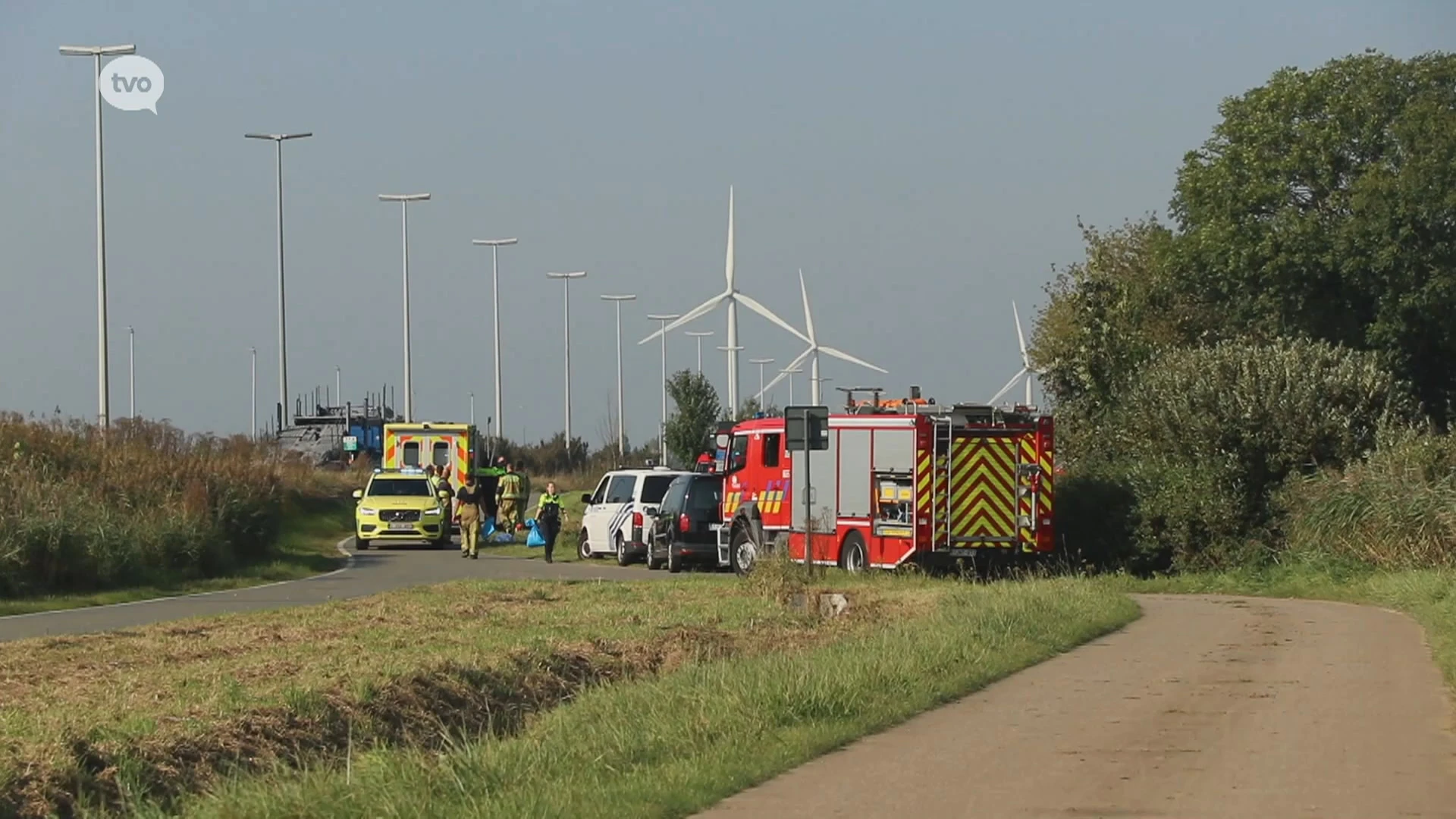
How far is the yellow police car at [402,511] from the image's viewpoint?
143 feet

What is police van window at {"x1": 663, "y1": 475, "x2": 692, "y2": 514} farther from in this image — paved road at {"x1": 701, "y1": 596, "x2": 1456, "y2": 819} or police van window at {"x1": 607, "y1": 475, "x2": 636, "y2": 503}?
paved road at {"x1": 701, "y1": 596, "x2": 1456, "y2": 819}

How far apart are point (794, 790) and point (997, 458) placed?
1984 cm

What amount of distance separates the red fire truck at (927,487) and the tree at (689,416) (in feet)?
154

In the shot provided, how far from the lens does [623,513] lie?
38.0m

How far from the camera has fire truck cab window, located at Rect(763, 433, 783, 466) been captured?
32812mm

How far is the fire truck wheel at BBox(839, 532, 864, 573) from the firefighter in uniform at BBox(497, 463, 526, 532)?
51.5ft

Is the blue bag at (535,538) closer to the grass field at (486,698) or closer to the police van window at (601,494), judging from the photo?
the police van window at (601,494)

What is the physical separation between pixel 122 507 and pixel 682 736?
23.1 meters

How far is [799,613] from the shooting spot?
22797 millimetres

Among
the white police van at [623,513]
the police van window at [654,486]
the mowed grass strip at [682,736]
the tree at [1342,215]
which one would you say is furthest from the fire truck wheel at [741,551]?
the tree at [1342,215]

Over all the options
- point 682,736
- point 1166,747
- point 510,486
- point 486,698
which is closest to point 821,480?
point 510,486

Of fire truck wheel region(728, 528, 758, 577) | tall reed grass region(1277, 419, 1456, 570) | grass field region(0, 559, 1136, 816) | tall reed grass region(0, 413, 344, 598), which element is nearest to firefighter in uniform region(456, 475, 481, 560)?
tall reed grass region(0, 413, 344, 598)

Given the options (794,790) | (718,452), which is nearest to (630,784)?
(794,790)

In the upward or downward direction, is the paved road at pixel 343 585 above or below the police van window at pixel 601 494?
below
